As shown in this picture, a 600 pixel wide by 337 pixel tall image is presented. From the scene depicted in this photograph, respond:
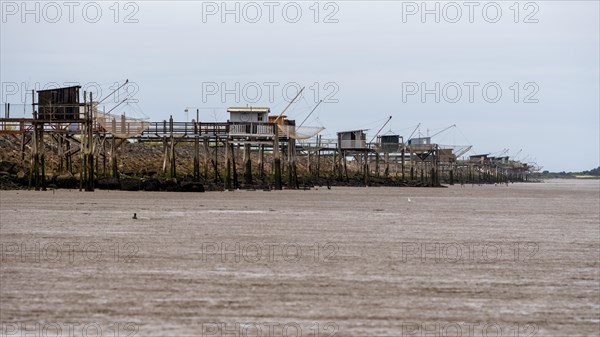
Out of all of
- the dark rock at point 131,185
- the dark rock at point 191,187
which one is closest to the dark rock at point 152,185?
the dark rock at point 131,185

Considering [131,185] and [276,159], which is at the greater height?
[276,159]

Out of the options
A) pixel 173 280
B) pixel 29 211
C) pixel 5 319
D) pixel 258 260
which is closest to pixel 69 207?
pixel 29 211

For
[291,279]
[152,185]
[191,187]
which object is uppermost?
[152,185]

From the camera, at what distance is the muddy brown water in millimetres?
12359

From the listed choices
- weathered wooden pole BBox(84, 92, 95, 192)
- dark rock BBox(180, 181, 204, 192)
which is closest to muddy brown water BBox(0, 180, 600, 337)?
weathered wooden pole BBox(84, 92, 95, 192)

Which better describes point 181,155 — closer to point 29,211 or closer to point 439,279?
point 29,211

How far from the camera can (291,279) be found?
53.5 ft

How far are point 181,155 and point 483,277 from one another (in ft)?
319

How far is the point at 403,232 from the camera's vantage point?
27.0 m

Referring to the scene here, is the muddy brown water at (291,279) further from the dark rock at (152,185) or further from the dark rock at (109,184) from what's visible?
the dark rock at (109,184)

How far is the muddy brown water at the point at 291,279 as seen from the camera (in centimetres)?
1236

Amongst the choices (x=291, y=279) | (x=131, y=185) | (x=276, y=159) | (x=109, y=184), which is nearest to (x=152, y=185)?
(x=131, y=185)

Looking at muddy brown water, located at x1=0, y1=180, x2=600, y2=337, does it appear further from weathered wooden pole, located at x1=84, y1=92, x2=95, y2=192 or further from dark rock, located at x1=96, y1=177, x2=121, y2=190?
dark rock, located at x1=96, y1=177, x2=121, y2=190

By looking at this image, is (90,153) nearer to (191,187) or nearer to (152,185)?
(152,185)
